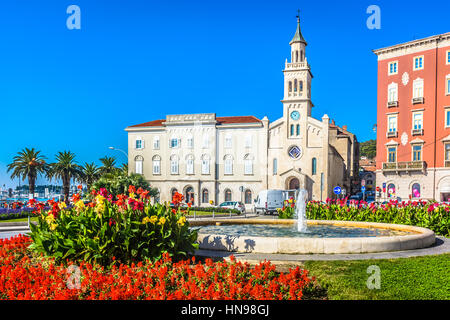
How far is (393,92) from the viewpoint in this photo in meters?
47.1


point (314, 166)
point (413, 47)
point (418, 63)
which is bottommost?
point (314, 166)

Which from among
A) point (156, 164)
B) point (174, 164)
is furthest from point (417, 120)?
point (156, 164)

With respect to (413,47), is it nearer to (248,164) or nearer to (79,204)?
(248,164)

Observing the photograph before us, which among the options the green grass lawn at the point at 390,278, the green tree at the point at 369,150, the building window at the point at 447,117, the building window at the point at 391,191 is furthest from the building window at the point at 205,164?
the green tree at the point at 369,150

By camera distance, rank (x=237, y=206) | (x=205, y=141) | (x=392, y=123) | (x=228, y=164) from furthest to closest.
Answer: (x=205, y=141), (x=228, y=164), (x=392, y=123), (x=237, y=206)

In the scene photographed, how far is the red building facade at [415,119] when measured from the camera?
43.1 metres

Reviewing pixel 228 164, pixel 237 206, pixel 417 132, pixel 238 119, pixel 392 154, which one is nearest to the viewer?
pixel 237 206

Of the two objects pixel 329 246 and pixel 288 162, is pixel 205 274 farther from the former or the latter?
pixel 288 162

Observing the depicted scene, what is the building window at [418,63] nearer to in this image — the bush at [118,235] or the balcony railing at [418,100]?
the balcony railing at [418,100]

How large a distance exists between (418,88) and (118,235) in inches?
1777

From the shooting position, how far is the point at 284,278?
679 cm

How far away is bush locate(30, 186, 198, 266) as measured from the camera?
8688 mm

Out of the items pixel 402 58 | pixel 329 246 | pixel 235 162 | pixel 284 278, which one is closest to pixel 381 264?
pixel 329 246

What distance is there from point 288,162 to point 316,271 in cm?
4617
